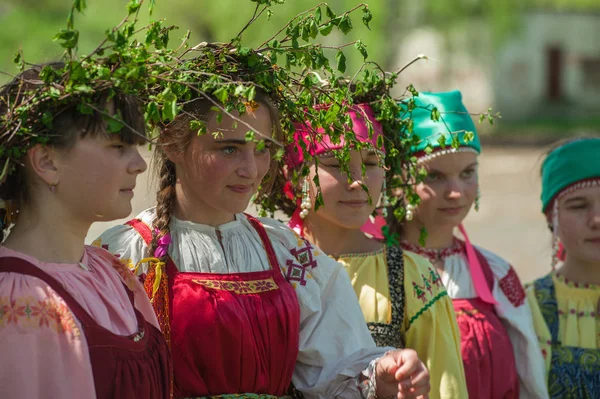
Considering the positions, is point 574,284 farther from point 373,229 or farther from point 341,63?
point 341,63

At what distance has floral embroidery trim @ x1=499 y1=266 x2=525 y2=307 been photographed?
13.4 feet

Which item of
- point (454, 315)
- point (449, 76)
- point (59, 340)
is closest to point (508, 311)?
point (454, 315)

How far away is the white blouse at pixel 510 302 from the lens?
393 centimetres

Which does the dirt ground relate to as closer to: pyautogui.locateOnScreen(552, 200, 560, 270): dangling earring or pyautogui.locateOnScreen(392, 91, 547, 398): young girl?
pyautogui.locateOnScreen(552, 200, 560, 270): dangling earring

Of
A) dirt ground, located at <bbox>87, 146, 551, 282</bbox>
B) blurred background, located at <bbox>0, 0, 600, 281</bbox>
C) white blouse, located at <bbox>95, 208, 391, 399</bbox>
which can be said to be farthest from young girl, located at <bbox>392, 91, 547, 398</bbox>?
blurred background, located at <bbox>0, 0, 600, 281</bbox>

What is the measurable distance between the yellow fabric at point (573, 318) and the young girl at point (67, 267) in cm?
220

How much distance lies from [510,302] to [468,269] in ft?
0.79

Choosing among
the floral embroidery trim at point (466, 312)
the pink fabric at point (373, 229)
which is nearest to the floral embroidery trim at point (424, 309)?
the floral embroidery trim at point (466, 312)

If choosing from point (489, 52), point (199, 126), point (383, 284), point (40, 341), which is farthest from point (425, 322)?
point (489, 52)

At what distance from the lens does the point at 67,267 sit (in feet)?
7.94

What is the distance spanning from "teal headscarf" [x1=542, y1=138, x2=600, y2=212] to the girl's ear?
2.69 meters

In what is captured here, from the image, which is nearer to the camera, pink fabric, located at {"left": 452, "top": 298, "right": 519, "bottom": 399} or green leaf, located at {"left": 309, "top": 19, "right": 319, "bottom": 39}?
green leaf, located at {"left": 309, "top": 19, "right": 319, "bottom": 39}

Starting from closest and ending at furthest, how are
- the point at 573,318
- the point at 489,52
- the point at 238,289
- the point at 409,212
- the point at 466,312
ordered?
the point at 238,289, the point at 409,212, the point at 466,312, the point at 573,318, the point at 489,52

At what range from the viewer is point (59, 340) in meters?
2.25
